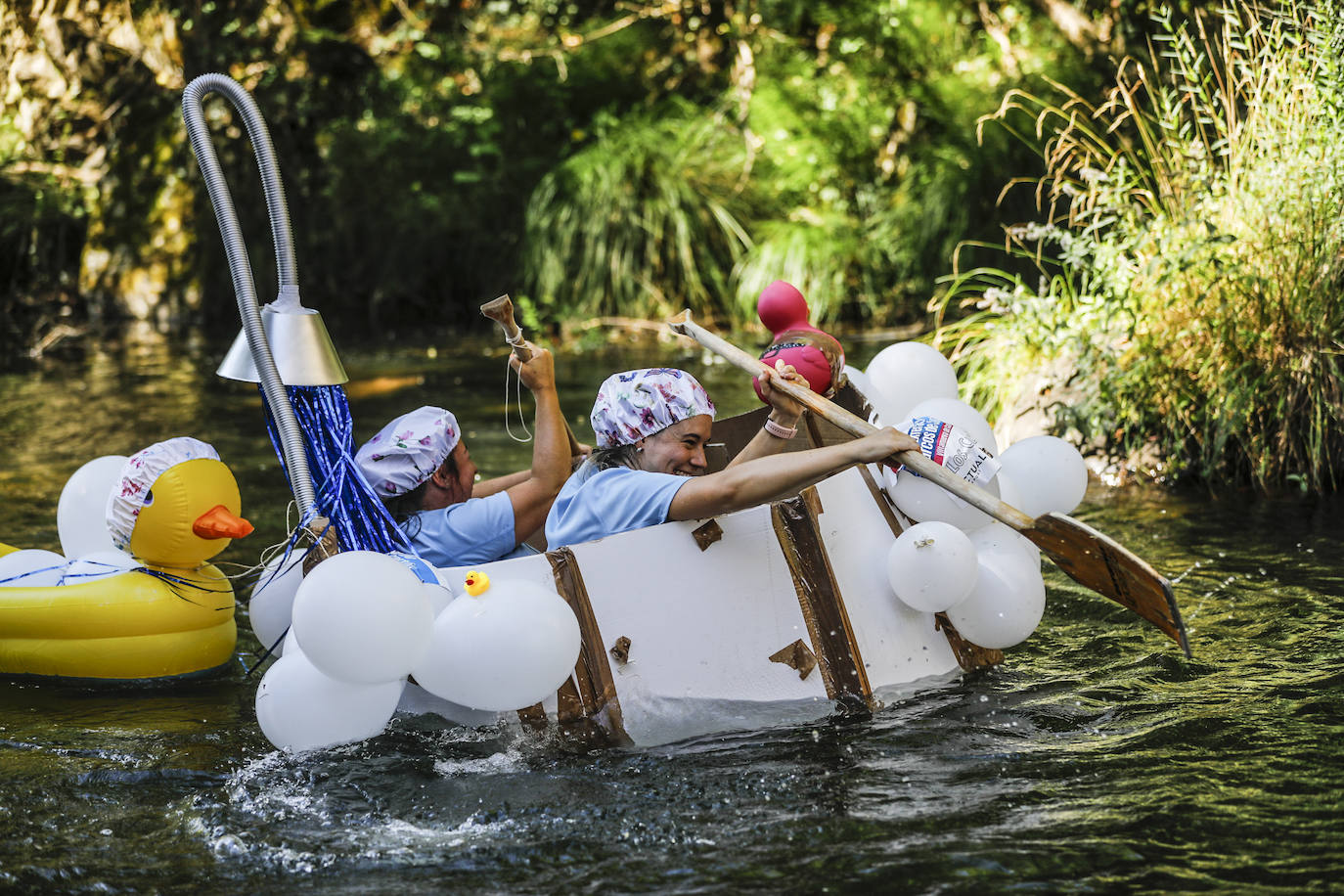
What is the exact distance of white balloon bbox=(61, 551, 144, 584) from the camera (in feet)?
14.2

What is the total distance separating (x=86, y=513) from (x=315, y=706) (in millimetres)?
1798

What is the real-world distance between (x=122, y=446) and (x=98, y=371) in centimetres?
363

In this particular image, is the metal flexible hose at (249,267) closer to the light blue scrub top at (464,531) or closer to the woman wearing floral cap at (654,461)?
the light blue scrub top at (464,531)

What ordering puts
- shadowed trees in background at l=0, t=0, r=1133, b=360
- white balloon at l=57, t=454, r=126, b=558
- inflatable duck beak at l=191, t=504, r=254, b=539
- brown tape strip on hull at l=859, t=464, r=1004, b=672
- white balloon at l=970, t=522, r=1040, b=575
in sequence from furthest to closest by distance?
shadowed trees in background at l=0, t=0, r=1133, b=360 → white balloon at l=57, t=454, r=126, b=558 → inflatable duck beak at l=191, t=504, r=254, b=539 → brown tape strip on hull at l=859, t=464, r=1004, b=672 → white balloon at l=970, t=522, r=1040, b=575

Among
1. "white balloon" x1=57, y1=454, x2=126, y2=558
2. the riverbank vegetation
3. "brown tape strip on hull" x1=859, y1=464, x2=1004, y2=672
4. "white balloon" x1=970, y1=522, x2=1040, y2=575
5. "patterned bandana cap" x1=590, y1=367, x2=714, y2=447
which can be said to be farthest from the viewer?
the riverbank vegetation

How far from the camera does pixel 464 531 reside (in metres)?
3.89

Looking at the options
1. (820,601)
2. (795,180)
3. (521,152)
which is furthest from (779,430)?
(521,152)

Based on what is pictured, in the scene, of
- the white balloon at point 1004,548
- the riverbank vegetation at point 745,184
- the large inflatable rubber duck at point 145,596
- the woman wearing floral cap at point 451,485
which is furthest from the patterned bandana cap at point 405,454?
the riverbank vegetation at point 745,184

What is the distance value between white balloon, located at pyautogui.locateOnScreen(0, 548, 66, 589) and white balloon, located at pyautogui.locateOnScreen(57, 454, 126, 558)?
0.28ft

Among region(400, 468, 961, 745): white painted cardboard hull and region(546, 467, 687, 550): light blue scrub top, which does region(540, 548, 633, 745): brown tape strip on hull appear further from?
region(546, 467, 687, 550): light blue scrub top

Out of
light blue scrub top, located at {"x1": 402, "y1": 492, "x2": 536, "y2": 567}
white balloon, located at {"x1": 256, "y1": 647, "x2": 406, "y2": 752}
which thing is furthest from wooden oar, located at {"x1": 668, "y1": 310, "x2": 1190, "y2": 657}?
white balloon, located at {"x1": 256, "y1": 647, "x2": 406, "y2": 752}

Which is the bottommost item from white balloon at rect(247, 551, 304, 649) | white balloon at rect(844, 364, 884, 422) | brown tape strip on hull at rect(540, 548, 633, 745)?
brown tape strip on hull at rect(540, 548, 633, 745)

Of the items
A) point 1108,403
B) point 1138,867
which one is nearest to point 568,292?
point 1108,403

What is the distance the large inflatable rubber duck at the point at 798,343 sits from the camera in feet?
12.7
